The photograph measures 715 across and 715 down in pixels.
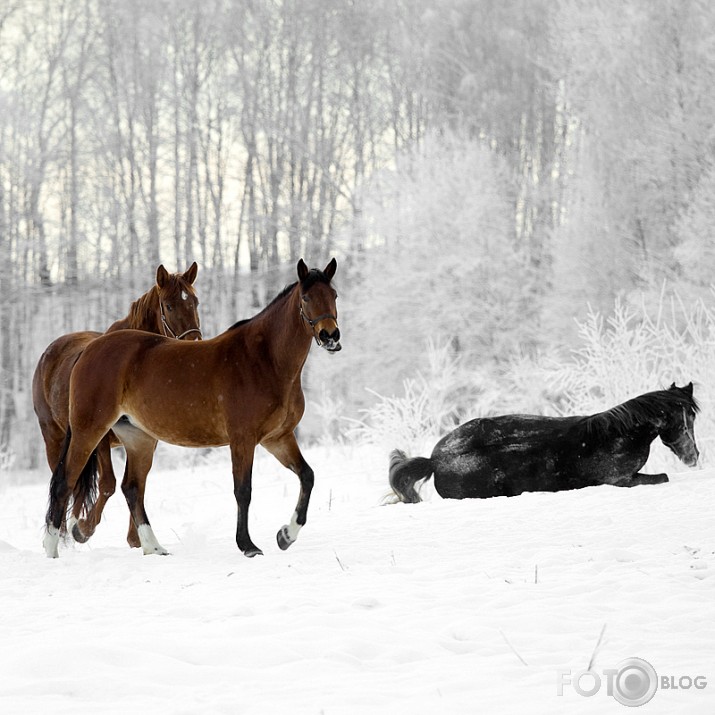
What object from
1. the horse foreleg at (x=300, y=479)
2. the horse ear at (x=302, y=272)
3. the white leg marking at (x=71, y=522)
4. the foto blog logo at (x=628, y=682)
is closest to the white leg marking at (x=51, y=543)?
the white leg marking at (x=71, y=522)

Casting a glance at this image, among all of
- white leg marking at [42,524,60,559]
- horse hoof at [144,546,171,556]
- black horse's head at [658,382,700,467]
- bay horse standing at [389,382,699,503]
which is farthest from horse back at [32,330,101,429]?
black horse's head at [658,382,700,467]

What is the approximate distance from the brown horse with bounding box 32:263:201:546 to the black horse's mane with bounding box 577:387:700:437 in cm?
360

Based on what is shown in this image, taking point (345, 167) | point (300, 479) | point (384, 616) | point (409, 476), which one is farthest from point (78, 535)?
point (345, 167)

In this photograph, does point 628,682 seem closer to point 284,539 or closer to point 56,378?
point 284,539

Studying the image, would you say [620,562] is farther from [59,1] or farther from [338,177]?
[59,1]

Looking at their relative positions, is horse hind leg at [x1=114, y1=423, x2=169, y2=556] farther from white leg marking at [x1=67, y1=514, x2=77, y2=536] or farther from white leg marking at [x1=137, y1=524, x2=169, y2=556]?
white leg marking at [x1=67, y1=514, x2=77, y2=536]

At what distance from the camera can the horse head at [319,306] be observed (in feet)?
15.8

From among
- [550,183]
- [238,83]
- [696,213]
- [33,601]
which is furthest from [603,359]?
[238,83]

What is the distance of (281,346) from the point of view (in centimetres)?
520

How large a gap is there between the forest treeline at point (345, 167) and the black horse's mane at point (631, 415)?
559 inches

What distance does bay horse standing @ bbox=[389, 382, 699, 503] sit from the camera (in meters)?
7.08

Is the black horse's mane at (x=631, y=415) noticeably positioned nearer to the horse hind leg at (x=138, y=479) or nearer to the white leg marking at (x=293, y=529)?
the white leg marking at (x=293, y=529)

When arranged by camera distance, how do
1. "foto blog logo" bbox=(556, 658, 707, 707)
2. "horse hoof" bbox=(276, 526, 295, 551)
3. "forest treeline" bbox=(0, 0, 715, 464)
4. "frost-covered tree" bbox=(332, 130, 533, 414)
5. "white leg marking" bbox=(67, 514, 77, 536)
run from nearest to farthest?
1. "foto blog logo" bbox=(556, 658, 707, 707)
2. "horse hoof" bbox=(276, 526, 295, 551)
3. "white leg marking" bbox=(67, 514, 77, 536)
4. "forest treeline" bbox=(0, 0, 715, 464)
5. "frost-covered tree" bbox=(332, 130, 533, 414)

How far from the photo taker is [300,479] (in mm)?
5176
